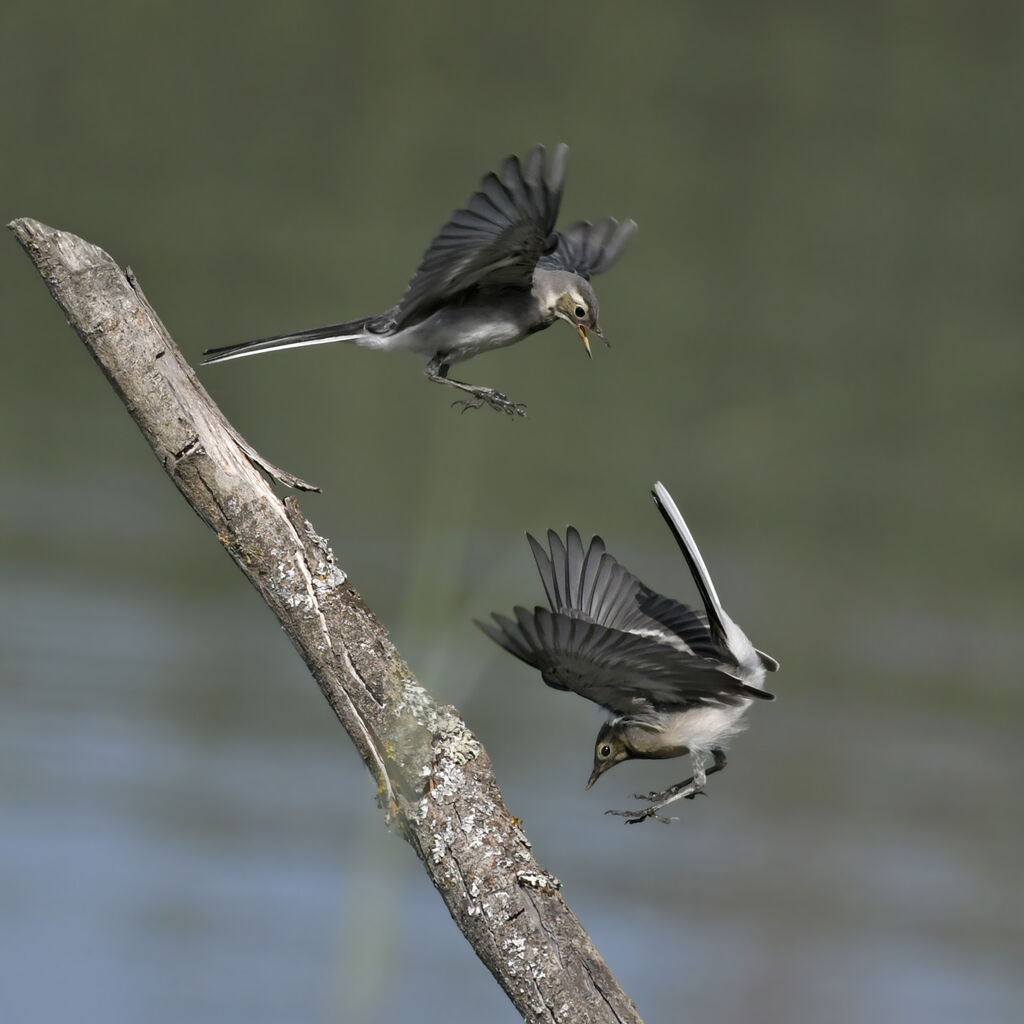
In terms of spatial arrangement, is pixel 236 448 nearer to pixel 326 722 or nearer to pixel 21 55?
pixel 326 722

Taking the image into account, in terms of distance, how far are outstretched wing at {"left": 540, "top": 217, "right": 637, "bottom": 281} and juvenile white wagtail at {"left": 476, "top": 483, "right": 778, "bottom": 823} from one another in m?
1.44

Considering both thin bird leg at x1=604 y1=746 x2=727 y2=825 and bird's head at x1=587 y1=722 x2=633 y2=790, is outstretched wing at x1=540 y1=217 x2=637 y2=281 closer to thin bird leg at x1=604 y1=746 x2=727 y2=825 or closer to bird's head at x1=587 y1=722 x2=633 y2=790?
bird's head at x1=587 y1=722 x2=633 y2=790

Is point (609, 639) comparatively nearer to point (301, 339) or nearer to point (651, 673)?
point (651, 673)

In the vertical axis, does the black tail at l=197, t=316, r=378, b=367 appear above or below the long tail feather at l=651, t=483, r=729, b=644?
above

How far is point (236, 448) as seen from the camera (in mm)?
3584

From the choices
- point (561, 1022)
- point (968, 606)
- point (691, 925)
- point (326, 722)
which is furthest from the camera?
point (968, 606)

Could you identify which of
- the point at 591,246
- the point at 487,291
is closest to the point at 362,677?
the point at 487,291

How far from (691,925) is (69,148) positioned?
28.3 feet

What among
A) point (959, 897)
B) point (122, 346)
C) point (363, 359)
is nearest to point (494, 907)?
point (122, 346)

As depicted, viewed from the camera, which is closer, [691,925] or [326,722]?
[691,925]

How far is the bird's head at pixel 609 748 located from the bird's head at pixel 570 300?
118 cm

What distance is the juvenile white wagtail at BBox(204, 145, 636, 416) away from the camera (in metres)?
4.32

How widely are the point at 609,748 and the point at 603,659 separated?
66 cm

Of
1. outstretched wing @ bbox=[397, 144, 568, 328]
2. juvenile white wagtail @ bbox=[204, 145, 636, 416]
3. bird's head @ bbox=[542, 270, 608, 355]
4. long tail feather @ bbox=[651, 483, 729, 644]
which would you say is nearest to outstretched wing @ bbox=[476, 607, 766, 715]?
long tail feather @ bbox=[651, 483, 729, 644]
